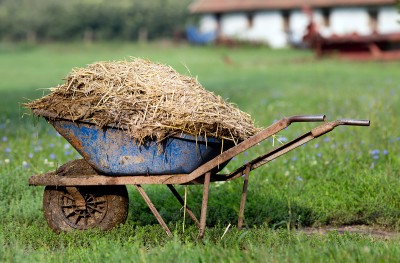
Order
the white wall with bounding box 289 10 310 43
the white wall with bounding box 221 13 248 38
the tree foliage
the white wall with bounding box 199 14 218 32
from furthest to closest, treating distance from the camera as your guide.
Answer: the tree foliage < the white wall with bounding box 199 14 218 32 < the white wall with bounding box 221 13 248 38 < the white wall with bounding box 289 10 310 43

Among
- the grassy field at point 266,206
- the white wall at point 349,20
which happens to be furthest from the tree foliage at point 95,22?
the grassy field at point 266,206

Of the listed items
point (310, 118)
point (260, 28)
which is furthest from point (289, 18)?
point (310, 118)

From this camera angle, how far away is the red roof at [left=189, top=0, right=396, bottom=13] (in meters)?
53.6

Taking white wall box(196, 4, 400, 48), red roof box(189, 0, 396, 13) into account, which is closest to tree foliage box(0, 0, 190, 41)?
white wall box(196, 4, 400, 48)

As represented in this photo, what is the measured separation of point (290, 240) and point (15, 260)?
6.10ft

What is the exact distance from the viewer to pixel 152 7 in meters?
71.3

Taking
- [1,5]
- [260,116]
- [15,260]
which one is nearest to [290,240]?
[15,260]

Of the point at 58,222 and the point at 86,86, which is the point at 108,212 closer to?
the point at 58,222

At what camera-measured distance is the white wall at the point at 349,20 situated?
54.1 metres

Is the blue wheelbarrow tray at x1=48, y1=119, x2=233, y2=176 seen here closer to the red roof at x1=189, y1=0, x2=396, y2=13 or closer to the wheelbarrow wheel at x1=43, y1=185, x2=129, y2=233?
the wheelbarrow wheel at x1=43, y1=185, x2=129, y2=233

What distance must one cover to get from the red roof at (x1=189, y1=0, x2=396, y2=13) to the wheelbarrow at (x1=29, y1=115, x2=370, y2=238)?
47.3 metres

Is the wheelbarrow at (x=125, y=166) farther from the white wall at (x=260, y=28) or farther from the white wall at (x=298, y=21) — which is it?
the white wall at (x=298, y=21)

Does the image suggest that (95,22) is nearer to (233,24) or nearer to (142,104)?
(233,24)

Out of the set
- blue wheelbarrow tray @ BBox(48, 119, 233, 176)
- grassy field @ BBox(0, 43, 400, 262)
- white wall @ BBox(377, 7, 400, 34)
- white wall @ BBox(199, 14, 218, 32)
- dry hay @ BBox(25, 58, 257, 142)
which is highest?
white wall @ BBox(199, 14, 218, 32)
